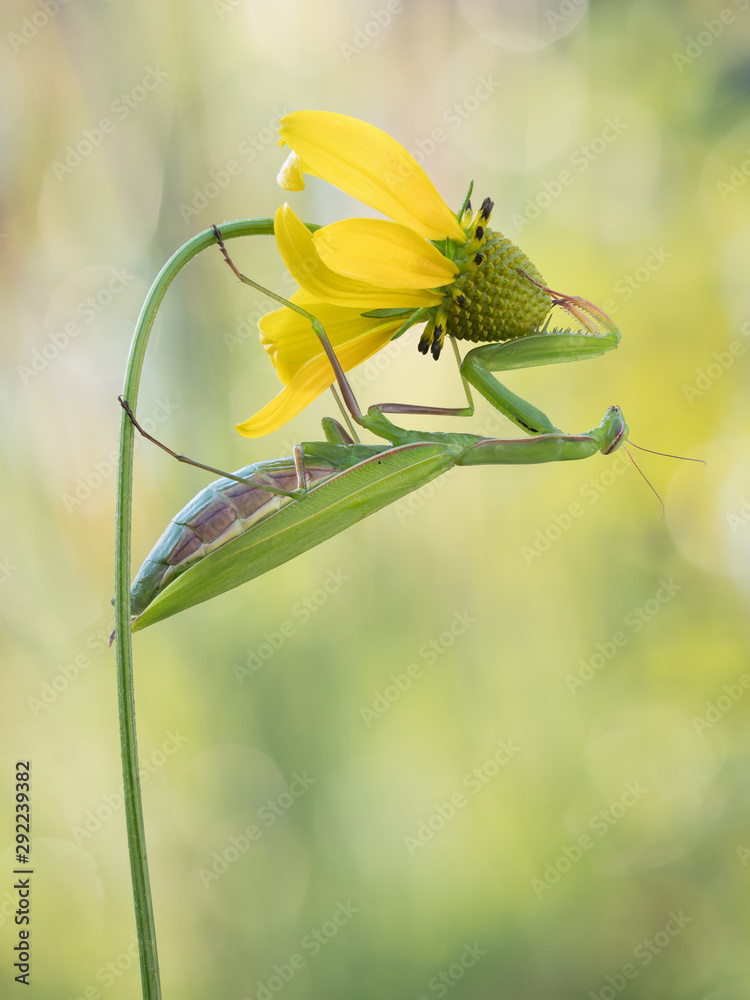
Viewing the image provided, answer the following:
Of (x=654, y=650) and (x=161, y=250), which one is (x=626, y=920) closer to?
(x=654, y=650)

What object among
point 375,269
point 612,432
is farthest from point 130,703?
point 612,432

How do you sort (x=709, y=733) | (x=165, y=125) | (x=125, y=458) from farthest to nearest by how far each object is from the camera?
(x=709, y=733) < (x=165, y=125) < (x=125, y=458)

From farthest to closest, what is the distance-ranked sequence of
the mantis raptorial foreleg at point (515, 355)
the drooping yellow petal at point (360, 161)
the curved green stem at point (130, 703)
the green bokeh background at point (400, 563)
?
the green bokeh background at point (400, 563), the mantis raptorial foreleg at point (515, 355), the drooping yellow petal at point (360, 161), the curved green stem at point (130, 703)

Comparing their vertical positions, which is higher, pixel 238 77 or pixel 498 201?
pixel 238 77

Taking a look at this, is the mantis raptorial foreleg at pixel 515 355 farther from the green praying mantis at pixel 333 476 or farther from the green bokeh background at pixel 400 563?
the green bokeh background at pixel 400 563

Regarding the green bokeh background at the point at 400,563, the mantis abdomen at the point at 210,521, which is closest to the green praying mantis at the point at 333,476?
the mantis abdomen at the point at 210,521

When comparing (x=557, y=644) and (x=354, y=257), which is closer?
(x=354, y=257)

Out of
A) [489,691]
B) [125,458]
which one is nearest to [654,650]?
[489,691]
